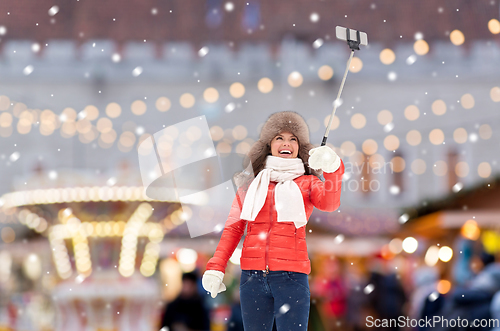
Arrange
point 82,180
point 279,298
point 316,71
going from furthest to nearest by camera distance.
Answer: point 316,71 → point 82,180 → point 279,298

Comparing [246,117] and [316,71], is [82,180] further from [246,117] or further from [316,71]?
[316,71]

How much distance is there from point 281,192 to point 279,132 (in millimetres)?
247

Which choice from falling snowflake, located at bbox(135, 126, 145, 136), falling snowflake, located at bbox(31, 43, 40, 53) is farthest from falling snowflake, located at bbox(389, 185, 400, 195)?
falling snowflake, located at bbox(31, 43, 40, 53)

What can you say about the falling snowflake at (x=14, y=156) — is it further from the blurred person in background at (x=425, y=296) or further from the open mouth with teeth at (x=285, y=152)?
the open mouth with teeth at (x=285, y=152)

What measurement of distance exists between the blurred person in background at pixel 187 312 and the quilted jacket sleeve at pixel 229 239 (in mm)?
1821

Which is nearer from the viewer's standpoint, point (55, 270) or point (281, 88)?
point (55, 270)

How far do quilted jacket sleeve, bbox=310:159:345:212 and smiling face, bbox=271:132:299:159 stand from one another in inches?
5.6

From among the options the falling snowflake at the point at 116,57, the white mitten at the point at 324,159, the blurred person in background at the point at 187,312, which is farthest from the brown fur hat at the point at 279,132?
the falling snowflake at the point at 116,57

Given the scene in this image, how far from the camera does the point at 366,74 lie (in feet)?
21.5

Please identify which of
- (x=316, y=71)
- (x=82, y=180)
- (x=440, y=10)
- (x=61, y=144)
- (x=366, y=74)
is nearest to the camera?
(x=82, y=180)

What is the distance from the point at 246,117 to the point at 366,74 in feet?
5.48

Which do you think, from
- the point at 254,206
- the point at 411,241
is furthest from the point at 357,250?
the point at 254,206

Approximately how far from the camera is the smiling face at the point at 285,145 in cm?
181

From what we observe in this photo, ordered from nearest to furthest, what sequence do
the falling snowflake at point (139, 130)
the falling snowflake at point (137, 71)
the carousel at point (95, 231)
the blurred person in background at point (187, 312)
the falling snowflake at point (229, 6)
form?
1. the blurred person in background at point (187, 312)
2. the carousel at point (95, 231)
3. the falling snowflake at point (229, 6)
4. the falling snowflake at point (139, 130)
5. the falling snowflake at point (137, 71)
